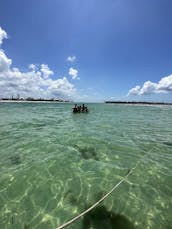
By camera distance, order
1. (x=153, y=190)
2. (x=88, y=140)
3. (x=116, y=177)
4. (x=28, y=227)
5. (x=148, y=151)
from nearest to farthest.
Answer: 1. (x=28, y=227)
2. (x=153, y=190)
3. (x=116, y=177)
4. (x=148, y=151)
5. (x=88, y=140)

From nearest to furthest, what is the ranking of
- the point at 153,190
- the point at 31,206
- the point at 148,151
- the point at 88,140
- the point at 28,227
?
1. the point at 28,227
2. the point at 31,206
3. the point at 153,190
4. the point at 148,151
5. the point at 88,140

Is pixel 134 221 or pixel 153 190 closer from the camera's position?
pixel 134 221

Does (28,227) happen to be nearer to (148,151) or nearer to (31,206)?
(31,206)

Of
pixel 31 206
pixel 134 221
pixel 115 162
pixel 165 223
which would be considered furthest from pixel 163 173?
pixel 31 206

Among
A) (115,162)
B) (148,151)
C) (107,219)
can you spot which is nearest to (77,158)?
(115,162)

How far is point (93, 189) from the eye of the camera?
5883 millimetres

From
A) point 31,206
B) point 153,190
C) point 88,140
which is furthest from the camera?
point 88,140

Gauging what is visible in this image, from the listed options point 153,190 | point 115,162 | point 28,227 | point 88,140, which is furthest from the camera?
point 88,140

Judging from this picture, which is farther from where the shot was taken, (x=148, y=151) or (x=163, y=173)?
(x=148, y=151)

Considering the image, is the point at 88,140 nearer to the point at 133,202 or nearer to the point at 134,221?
the point at 133,202

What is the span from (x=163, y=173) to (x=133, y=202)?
113 inches

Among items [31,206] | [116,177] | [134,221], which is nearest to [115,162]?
[116,177]

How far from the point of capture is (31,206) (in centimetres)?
493

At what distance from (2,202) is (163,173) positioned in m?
7.10
